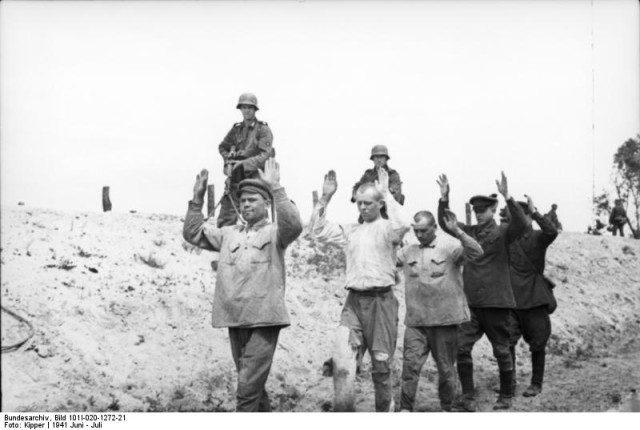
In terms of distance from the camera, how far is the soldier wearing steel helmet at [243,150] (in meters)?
8.09

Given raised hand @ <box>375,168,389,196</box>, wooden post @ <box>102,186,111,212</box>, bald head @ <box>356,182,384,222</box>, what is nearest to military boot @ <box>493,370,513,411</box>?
bald head @ <box>356,182,384,222</box>

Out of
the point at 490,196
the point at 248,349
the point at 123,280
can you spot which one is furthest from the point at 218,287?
the point at 123,280

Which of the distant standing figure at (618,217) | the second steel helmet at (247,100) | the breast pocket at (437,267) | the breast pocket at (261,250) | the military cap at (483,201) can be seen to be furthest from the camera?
the distant standing figure at (618,217)

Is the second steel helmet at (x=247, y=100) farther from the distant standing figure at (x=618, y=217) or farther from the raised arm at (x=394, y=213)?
the distant standing figure at (x=618, y=217)

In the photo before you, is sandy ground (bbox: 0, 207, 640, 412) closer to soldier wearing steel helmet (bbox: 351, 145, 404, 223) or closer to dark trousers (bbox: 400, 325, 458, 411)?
dark trousers (bbox: 400, 325, 458, 411)

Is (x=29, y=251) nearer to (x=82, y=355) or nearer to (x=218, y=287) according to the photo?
(x=82, y=355)

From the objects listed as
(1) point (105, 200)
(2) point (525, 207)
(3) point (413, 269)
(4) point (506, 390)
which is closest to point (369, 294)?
(3) point (413, 269)

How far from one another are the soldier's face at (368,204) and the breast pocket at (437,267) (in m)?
0.84

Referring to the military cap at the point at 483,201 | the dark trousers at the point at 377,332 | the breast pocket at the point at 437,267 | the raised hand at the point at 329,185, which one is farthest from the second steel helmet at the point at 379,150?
the dark trousers at the point at 377,332

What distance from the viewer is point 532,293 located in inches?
318

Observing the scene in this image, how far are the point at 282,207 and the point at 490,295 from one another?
2924 mm

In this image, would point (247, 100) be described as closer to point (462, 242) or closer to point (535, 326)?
point (462, 242)

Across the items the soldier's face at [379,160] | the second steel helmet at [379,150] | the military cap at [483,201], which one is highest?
the second steel helmet at [379,150]

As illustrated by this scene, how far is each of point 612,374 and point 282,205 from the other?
18.6 feet
